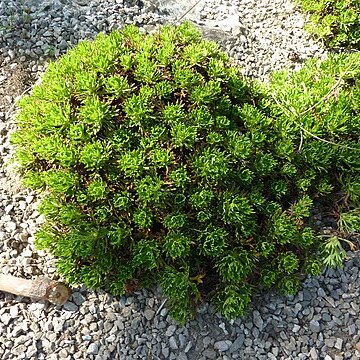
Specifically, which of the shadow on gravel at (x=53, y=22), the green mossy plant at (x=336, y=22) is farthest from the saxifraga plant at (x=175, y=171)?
the green mossy plant at (x=336, y=22)

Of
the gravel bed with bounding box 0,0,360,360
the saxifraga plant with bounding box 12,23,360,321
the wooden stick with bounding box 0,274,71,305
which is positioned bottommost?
the gravel bed with bounding box 0,0,360,360

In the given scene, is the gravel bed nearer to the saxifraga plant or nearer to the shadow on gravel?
the saxifraga plant

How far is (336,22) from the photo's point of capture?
12.3ft

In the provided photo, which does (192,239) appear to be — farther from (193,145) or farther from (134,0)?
(134,0)

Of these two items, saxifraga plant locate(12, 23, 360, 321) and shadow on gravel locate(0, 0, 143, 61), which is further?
shadow on gravel locate(0, 0, 143, 61)

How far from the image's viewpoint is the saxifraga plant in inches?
103

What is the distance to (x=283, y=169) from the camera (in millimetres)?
2854

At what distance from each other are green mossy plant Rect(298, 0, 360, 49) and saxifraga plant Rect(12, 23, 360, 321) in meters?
0.98

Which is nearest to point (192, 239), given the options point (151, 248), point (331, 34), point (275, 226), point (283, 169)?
point (151, 248)

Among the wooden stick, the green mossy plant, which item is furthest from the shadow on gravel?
the wooden stick

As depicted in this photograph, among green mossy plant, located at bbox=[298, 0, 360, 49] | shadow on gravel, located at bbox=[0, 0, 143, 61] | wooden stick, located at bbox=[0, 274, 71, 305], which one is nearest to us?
wooden stick, located at bbox=[0, 274, 71, 305]

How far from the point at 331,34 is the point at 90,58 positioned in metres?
1.79

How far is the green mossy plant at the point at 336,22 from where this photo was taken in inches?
147

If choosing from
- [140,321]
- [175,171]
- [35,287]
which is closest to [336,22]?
[175,171]
